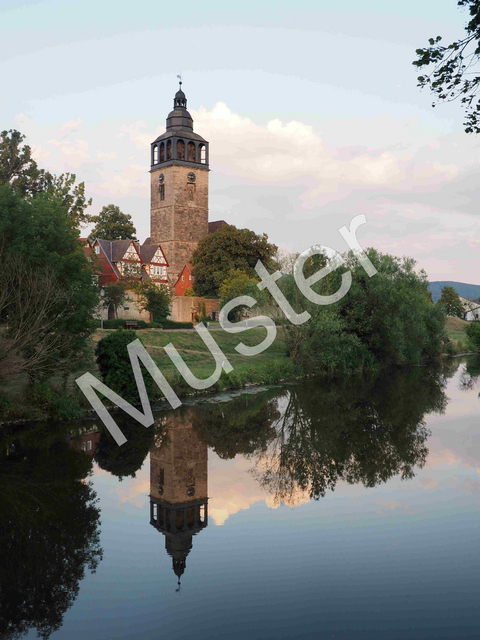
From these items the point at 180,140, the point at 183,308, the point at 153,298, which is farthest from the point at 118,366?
the point at 180,140

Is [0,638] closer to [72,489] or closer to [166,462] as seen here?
[72,489]

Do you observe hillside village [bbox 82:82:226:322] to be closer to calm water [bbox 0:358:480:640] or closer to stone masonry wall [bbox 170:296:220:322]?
stone masonry wall [bbox 170:296:220:322]

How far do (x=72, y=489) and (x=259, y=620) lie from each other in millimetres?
5182

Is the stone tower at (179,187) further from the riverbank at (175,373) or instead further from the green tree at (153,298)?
the riverbank at (175,373)

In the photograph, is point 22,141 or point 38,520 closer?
point 38,520

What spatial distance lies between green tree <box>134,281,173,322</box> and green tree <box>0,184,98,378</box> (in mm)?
23775

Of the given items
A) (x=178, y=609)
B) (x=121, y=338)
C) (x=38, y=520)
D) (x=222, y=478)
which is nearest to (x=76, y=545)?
(x=38, y=520)

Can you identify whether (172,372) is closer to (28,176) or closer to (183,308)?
(28,176)

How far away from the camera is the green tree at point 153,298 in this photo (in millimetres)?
41312

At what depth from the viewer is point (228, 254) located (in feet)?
184

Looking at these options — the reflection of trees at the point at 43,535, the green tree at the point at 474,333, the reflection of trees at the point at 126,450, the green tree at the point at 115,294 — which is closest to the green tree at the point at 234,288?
the green tree at the point at 115,294

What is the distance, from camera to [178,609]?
6.64 meters

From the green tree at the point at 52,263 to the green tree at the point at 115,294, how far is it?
2247 cm

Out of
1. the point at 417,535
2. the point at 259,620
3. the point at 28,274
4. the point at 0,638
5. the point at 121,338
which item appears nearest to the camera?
the point at 0,638
